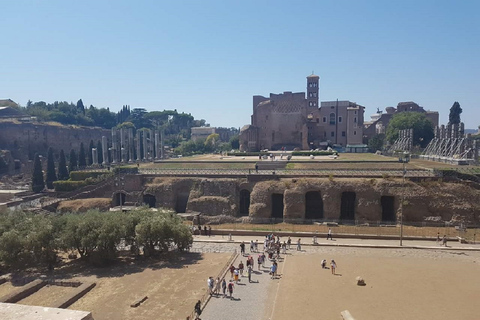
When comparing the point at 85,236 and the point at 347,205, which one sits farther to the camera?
the point at 347,205

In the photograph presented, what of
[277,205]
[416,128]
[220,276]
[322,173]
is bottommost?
[220,276]

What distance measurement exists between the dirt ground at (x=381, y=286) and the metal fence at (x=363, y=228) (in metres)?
4.22

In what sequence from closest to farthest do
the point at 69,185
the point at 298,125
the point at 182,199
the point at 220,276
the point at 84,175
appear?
the point at 220,276, the point at 182,199, the point at 69,185, the point at 84,175, the point at 298,125

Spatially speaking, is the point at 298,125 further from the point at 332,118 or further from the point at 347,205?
the point at 347,205

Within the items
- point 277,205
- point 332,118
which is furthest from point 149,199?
point 332,118

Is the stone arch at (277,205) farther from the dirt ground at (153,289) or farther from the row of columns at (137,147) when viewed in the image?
the row of columns at (137,147)

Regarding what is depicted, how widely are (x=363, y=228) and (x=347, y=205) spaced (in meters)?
5.93

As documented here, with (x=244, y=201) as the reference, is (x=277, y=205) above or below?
below

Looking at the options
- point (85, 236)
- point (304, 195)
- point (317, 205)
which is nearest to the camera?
point (85, 236)

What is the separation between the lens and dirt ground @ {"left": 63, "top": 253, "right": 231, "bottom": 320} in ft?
54.7

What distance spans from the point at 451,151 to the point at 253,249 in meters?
37.3

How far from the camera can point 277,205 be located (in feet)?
125

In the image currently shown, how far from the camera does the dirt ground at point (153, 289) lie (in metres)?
16.7

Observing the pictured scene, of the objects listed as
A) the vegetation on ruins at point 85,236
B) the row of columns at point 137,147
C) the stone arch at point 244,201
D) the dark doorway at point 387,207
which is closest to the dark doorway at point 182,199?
the stone arch at point 244,201
